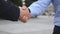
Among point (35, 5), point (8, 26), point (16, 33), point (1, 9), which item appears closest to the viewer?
point (1, 9)

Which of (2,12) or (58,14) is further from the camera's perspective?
(58,14)

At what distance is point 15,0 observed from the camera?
18562mm

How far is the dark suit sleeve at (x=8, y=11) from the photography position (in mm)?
2873

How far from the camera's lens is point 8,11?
9.62 ft

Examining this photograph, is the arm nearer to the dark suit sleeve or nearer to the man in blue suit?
the man in blue suit

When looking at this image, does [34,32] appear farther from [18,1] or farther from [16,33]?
[18,1]

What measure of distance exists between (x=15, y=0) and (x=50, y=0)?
15445 mm

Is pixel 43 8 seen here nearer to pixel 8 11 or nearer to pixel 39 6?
pixel 39 6

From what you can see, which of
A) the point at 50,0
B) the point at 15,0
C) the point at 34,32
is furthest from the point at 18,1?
the point at 50,0

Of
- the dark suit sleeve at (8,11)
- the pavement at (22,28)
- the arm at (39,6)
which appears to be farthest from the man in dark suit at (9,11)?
the pavement at (22,28)

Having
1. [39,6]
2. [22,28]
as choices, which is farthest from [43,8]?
[22,28]

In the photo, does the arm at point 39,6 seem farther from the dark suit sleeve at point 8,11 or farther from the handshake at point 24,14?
the dark suit sleeve at point 8,11

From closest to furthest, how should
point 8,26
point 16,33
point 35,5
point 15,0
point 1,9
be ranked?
point 1,9, point 35,5, point 16,33, point 8,26, point 15,0

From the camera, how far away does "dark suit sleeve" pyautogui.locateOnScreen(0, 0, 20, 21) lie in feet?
9.43
